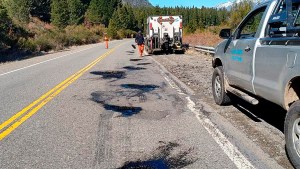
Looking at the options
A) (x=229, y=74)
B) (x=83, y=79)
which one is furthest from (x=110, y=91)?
(x=229, y=74)

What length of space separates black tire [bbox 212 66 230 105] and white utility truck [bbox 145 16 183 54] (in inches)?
668

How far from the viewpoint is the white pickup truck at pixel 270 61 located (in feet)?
13.5

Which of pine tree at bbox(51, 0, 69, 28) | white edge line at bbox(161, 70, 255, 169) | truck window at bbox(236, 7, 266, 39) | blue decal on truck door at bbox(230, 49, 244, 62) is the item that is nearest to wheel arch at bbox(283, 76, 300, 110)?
white edge line at bbox(161, 70, 255, 169)

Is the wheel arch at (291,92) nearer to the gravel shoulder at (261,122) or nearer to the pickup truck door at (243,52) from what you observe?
the gravel shoulder at (261,122)

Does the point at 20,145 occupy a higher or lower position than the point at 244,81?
lower

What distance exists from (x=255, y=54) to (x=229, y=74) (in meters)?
1.53

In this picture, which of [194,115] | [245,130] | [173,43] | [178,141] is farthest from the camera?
[173,43]

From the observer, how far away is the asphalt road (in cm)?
438

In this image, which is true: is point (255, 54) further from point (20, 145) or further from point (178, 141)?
point (20, 145)

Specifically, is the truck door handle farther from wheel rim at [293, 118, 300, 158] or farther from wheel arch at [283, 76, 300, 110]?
wheel rim at [293, 118, 300, 158]

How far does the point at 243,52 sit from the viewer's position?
586cm

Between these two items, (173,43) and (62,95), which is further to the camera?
(173,43)

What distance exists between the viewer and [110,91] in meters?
9.48

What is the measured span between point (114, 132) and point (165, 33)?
19.8 metres
